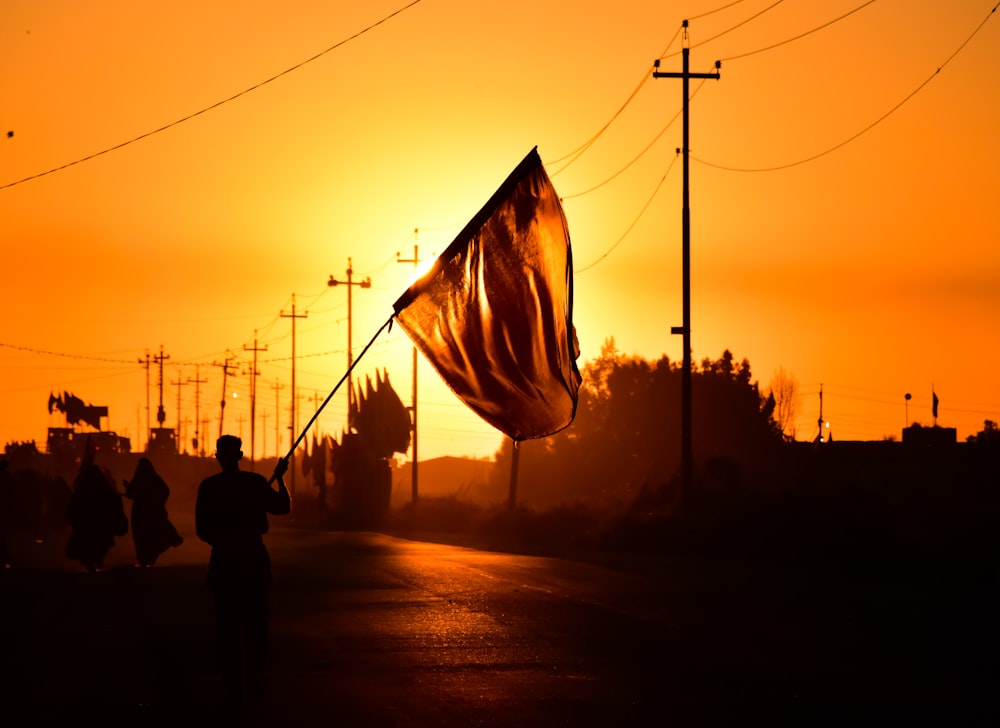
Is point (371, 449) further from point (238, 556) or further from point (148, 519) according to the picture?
point (238, 556)

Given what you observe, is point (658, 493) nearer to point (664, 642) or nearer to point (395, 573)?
point (395, 573)

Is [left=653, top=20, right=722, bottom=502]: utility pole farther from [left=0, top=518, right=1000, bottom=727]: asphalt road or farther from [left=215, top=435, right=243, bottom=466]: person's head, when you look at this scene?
[left=215, top=435, right=243, bottom=466]: person's head

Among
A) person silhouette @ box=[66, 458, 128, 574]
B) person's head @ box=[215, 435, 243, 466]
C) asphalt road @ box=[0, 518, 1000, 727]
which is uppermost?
person's head @ box=[215, 435, 243, 466]

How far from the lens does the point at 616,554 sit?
36.6 meters

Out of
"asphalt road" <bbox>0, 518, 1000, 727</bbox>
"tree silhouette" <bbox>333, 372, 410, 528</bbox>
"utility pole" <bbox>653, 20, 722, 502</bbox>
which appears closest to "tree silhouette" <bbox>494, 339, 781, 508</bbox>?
"tree silhouette" <bbox>333, 372, 410, 528</bbox>

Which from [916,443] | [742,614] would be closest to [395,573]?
[742,614]

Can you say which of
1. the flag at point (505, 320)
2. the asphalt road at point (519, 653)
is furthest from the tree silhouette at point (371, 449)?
the flag at point (505, 320)

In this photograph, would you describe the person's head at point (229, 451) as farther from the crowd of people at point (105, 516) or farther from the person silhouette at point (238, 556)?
the crowd of people at point (105, 516)

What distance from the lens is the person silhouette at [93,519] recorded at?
29.2m

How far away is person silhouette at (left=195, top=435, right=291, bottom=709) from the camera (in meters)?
11.4

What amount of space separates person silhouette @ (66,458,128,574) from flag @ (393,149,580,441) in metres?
16.3

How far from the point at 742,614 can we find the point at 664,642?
346cm

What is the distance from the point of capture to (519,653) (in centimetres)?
1387

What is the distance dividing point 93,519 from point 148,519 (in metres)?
1.05
